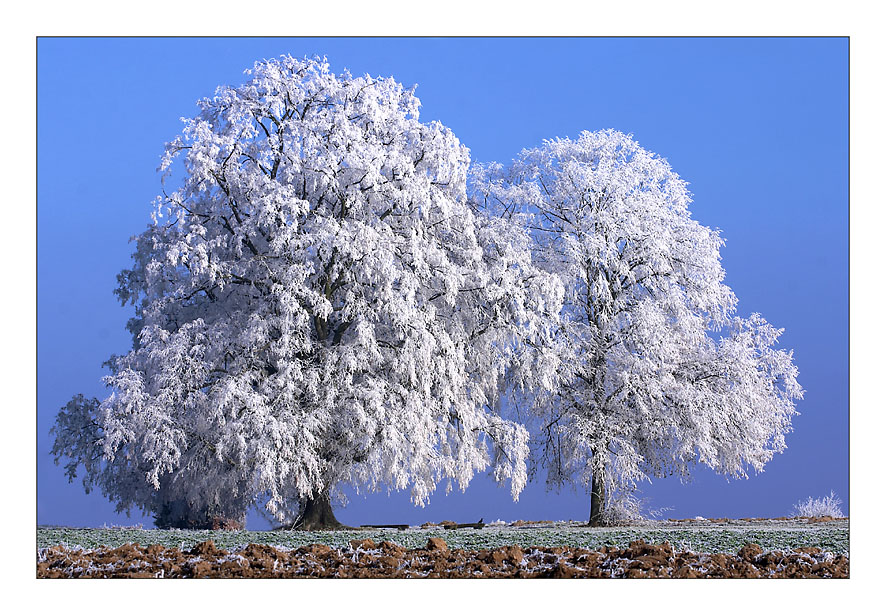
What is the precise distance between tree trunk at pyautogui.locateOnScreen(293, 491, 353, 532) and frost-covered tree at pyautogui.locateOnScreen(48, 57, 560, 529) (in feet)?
0.13

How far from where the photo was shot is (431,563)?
539 inches

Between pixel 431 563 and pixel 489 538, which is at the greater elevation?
pixel 431 563

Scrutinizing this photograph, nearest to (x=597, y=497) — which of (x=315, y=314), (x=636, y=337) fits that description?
(x=636, y=337)

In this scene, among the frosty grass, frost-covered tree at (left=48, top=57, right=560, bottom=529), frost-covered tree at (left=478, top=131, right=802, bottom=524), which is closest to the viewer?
the frosty grass

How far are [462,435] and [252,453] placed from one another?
175 inches

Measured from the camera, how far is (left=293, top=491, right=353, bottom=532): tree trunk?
67.8 feet

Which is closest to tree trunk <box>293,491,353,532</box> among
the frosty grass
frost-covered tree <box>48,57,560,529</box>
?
frost-covered tree <box>48,57,560,529</box>

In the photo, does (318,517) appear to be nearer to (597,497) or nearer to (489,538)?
(489,538)

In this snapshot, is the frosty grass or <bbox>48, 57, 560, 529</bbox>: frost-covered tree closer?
the frosty grass

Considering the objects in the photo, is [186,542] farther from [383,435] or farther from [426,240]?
[426,240]

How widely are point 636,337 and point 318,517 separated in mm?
7988

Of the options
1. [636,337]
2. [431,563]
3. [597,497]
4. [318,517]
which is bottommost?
[318,517]

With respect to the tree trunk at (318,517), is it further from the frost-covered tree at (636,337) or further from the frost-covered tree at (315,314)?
the frost-covered tree at (636,337)

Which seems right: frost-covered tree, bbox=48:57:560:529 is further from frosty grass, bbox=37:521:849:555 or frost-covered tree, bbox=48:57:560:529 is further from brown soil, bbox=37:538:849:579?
brown soil, bbox=37:538:849:579
